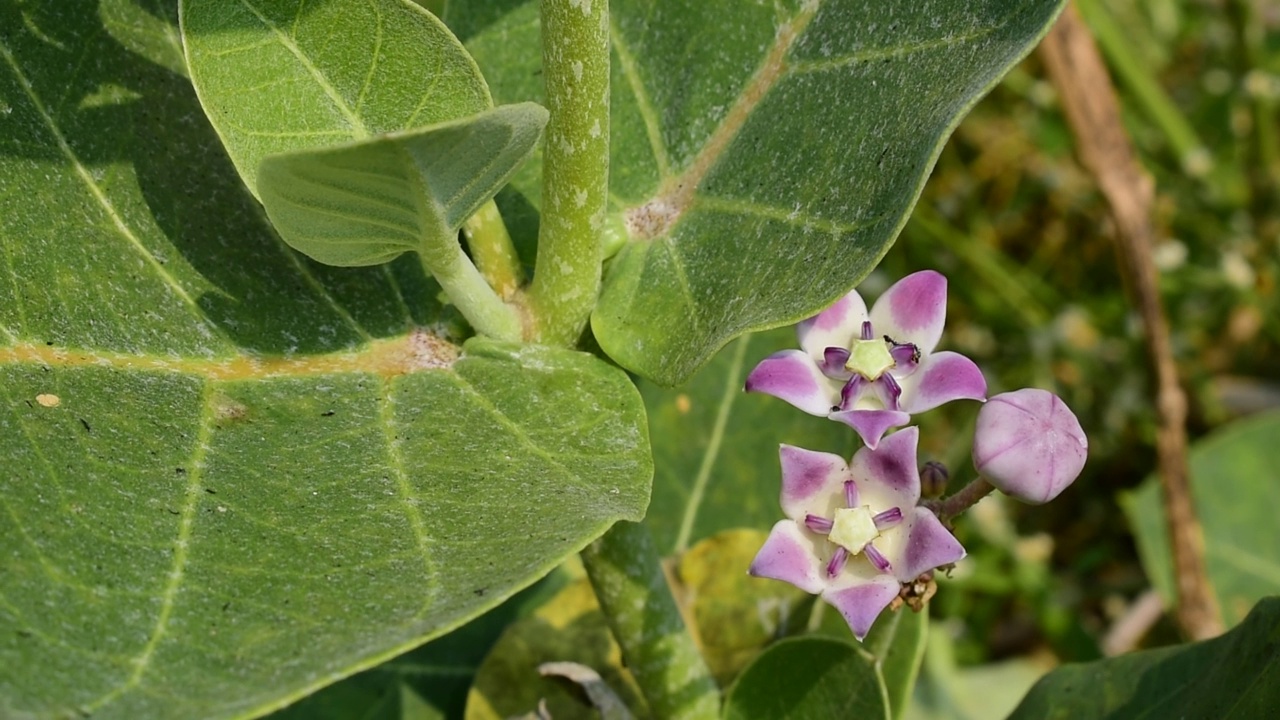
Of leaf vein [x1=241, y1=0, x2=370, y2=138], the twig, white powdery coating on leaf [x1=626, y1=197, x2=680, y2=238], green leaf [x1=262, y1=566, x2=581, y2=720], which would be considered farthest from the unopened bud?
the twig

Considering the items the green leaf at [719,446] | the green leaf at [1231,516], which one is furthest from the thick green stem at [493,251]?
the green leaf at [1231,516]

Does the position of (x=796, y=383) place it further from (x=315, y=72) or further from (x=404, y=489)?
(x=315, y=72)

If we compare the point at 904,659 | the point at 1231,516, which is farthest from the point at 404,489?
the point at 1231,516

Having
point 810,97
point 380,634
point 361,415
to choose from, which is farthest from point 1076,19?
point 380,634

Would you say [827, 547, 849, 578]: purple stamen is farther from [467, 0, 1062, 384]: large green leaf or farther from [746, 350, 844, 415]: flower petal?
[467, 0, 1062, 384]: large green leaf

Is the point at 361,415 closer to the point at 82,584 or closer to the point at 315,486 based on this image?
the point at 315,486

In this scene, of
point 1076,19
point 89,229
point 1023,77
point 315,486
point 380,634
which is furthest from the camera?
point 1023,77
